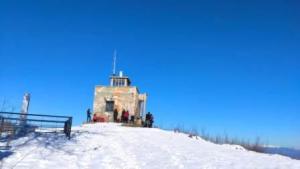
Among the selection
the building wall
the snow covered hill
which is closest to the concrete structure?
the building wall

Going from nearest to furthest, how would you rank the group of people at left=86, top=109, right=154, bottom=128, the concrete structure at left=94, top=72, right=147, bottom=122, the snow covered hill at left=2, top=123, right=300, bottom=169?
the snow covered hill at left=2, top=123, right=300, bottom=169 < the group of people at left=86, top=109, right=154, bottom=128 < the concrete structure at left=94, top=72, right=147, bottom=122

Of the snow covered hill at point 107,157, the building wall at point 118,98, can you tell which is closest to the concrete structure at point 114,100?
the building wall at point 118,98

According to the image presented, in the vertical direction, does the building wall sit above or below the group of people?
above

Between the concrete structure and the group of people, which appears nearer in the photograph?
the group of people

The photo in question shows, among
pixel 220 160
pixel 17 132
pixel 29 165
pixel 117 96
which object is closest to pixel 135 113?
pixel 117 96

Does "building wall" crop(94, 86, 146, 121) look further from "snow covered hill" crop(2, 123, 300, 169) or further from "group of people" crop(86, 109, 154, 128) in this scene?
"snow covered hill" crop(2, 123, 300, 169)

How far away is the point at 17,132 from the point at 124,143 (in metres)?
5.42

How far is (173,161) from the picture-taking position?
52.9 ft

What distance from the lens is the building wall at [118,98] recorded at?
4462cm

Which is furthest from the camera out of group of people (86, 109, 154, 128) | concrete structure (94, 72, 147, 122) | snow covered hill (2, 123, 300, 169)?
concrete structure (94, 72, 147, 122)

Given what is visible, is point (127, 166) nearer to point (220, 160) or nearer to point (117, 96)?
point (220, 160)

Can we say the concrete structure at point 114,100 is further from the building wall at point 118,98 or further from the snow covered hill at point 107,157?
the snow covered hill at point 107,157

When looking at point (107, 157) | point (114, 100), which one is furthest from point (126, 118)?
point (107, 157)

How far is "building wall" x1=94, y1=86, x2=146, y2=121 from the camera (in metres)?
→ 44.6
